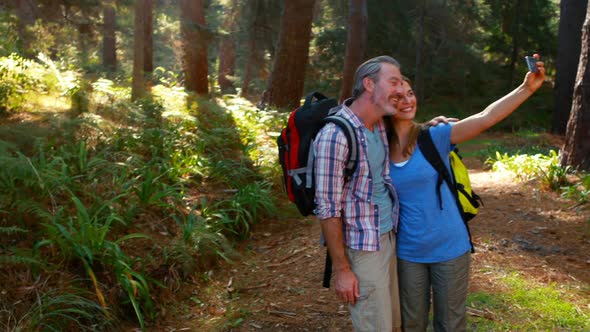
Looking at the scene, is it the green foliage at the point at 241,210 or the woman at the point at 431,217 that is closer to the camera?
the woman at the point at 431,217

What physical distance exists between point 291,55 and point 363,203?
31.1 ft

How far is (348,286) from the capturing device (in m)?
2.78

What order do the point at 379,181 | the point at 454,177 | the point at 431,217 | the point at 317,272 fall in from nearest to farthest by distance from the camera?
the point at 379,181 < the point at 431,217 < the point at 454,177 < the point at 317,272

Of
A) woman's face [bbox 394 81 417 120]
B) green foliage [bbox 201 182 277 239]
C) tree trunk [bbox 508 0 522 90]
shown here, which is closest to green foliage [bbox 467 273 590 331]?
woman's face [bbox 394 81 417 120]

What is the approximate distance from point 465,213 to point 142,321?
257 centimetres

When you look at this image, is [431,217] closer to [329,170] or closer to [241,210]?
[329,170]

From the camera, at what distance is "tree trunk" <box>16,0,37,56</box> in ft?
40.7

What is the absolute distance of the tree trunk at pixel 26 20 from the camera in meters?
12.4

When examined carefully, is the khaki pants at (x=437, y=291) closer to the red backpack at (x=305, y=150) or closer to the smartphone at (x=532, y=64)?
the red backpack at (x=305, y=150)

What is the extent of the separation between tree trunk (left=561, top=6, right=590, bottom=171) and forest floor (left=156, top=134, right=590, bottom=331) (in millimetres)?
1027

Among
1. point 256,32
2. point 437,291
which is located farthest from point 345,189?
point 256,32

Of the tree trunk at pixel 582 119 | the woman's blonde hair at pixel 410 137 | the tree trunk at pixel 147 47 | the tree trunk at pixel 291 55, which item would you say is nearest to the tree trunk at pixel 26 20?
the tree trunk at pixel 147 47

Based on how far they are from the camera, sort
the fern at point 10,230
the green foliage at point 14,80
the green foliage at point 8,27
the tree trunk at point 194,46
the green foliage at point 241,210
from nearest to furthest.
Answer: the fern at point 10,230, the green foliage at point 241,210, the green foliage at point 14,80, the green foliage at point 8,27, the tree trunk at point 194,46

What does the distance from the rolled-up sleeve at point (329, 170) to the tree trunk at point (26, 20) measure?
1156 centimetres
